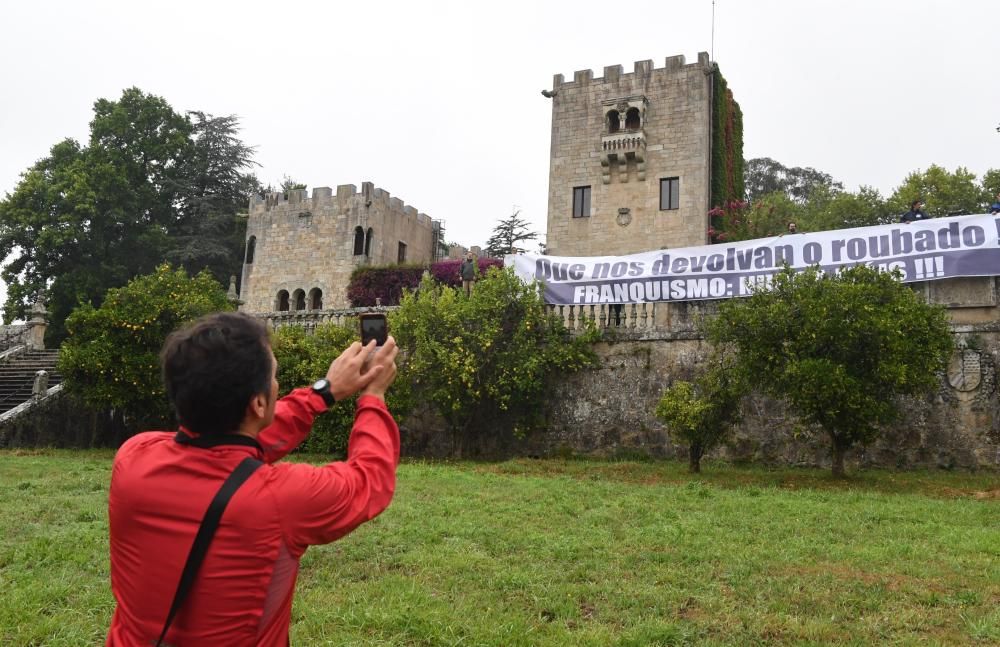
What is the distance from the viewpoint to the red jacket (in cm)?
204

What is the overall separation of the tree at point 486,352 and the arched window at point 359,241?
15.6 meters

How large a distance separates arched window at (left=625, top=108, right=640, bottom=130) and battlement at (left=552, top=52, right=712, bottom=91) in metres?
1.14

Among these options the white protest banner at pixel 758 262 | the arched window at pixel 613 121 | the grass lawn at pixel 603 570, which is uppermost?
the arched window at pixel 613 121

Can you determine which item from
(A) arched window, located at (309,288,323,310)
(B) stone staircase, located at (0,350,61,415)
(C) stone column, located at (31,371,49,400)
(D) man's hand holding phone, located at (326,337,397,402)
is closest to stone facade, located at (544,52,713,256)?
(A) arched window, located at (309,288,323,310)

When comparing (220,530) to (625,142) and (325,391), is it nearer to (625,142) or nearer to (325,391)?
(325,391)

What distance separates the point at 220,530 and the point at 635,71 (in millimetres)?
26627

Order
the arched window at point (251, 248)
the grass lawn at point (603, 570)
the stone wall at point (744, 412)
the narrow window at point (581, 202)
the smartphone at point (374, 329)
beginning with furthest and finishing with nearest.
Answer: the arched window at point (251, 248)
the narrow window at point (581, 202)
the stone wall at point (744, 412)
the grass lawn at point (603, 570)
the smartphone at point (374, 329)

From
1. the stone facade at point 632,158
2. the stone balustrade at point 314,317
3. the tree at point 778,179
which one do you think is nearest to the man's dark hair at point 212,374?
the stone balustrade at point 314,317

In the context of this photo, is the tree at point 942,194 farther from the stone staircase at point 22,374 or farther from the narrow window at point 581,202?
the stone staircase at point 22,374

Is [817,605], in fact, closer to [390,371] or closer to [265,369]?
[390,371]

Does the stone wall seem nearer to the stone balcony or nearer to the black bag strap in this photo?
the stone balcony

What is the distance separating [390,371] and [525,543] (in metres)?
5.44

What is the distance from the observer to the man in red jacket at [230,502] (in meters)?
2.04

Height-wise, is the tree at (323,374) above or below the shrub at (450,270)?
below
